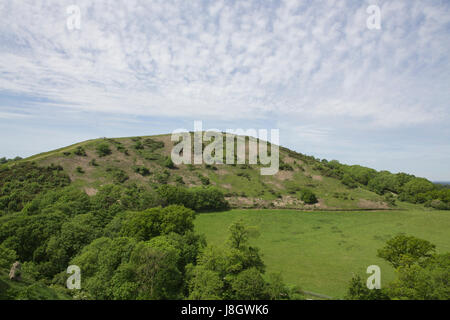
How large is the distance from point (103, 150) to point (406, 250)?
11309 cm

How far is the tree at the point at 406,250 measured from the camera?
95.3ft

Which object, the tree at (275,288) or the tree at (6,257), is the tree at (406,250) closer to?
the tree at (275,288)

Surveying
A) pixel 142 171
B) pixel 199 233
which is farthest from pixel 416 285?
pixel 142 171

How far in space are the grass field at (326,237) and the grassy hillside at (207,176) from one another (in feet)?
36.2

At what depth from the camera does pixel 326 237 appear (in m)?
52.6

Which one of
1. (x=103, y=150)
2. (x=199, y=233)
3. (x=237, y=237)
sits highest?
(x=103, y=150)

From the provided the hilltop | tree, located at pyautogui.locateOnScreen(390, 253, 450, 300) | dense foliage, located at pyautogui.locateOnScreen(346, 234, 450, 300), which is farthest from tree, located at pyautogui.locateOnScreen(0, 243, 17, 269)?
the hilltop

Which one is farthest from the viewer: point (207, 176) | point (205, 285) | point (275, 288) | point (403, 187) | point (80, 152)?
point (403, 187)

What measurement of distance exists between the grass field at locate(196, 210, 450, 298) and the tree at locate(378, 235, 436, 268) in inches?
156

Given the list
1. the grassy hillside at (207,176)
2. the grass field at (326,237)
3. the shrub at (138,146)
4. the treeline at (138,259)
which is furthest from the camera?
the shrub at (138,146)

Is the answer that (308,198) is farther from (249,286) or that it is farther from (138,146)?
(138,146)

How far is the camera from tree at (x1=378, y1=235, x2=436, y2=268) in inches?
1144

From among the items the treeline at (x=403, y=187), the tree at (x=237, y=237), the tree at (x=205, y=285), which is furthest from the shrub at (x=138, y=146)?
the tree at (x=205, y=285)
